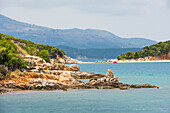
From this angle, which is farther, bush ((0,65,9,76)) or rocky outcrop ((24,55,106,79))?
rocky outcrop ((24,55,106,79))

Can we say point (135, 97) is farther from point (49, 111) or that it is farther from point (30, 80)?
point (30, 80)

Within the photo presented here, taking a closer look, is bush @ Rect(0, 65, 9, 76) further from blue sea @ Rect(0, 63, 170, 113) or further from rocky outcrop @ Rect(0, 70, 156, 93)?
blue sea @ Rect(0, 63, 170, 113)

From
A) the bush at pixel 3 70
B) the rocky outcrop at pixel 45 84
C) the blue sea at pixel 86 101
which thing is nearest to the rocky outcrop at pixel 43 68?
the rocky outcrop at pixel 45 84

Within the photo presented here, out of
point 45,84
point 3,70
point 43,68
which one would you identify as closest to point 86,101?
point 45,84

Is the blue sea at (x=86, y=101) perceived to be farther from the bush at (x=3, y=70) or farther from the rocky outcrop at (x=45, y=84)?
the bush at (x=3, y=70)

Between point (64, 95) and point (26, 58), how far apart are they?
122 ft

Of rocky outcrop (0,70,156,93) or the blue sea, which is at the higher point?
rocky outcrop (0,70,156,93)

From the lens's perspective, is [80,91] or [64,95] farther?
[80,91]

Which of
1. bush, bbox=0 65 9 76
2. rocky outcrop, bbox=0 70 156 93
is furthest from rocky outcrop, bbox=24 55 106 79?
bush, bbox=0 65 9 76

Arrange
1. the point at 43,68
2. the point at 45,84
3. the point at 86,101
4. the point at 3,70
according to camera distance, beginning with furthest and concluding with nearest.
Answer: the point at 43,68 < the point at 3,70 < the point at 45,84 < the point at 86,101

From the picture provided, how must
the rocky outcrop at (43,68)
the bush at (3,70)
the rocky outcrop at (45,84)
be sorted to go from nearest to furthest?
the rocky outcrop at (45,84)
the bush at (3,70)
the rocky outcrop at (43,68)

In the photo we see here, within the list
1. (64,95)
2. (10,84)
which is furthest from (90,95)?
(10,84)

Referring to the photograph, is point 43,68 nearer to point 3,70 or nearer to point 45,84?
point 3,70

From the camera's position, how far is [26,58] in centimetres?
8525
